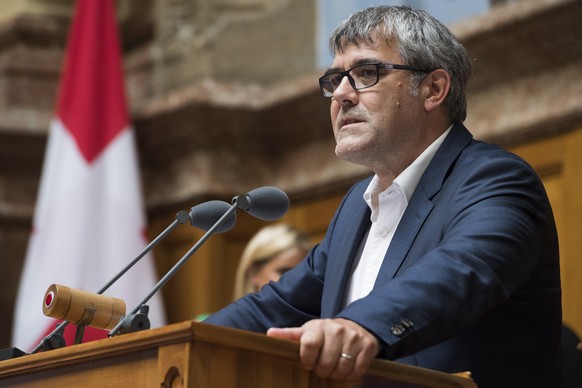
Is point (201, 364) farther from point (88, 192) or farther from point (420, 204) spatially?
point (88, 192)

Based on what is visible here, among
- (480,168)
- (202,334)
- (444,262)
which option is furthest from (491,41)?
(202,334)

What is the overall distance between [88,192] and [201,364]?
461 centimetres

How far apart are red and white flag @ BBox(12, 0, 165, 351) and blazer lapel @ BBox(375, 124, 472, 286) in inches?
137

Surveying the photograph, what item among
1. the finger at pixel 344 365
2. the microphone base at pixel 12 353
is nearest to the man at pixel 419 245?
the finger at pixel 344 365

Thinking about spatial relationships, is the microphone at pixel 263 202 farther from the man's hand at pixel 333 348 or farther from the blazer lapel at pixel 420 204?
the man's hand at pixel 333 348

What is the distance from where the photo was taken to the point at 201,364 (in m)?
2.02

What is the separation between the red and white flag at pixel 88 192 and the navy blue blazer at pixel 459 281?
10.8 ft

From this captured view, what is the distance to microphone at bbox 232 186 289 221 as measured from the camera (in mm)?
2840

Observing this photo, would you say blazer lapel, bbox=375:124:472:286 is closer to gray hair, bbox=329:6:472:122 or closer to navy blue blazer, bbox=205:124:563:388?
navy blue blazer, bbox=205:124:563:388

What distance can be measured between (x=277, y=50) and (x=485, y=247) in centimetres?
430

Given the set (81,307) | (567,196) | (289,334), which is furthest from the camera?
(567,196)

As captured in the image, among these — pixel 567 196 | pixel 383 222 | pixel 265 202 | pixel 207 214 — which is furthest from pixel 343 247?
pixel 567 196

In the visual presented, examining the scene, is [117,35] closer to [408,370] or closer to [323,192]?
[323,192]

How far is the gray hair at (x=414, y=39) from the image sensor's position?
2.99m
